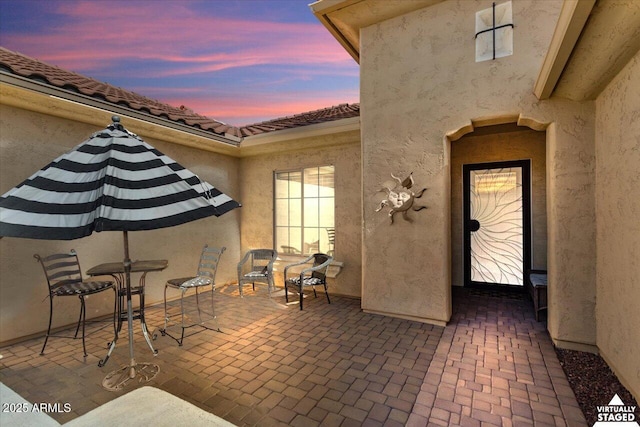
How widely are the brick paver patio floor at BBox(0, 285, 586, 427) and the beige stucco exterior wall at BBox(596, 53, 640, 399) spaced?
60 centimetres

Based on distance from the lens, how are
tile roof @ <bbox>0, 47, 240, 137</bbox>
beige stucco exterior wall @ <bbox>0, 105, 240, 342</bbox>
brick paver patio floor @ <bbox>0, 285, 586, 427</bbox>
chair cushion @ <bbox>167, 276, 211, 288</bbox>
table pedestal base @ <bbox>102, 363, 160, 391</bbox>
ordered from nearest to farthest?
brick paver patio floor @ <bbox>0, 285, 586, 427</bbox>
table pedestal base @ <bbox>102, 363, 160, 391</bbox>
tile roof @ <bbox>0, 47, 240, 137</bbox>
beige stucco exterior wall @ <bbox>0, 105, 240, 342</bbox>
chair cushion @ <bbox>167, 276, 211, 288</bbox>

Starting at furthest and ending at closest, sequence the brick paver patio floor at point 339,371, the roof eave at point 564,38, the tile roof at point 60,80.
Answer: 1. the tile roof at point 60,80
2. the brick paver patio floor at point 339,371
3. the roof eave at point 564,38

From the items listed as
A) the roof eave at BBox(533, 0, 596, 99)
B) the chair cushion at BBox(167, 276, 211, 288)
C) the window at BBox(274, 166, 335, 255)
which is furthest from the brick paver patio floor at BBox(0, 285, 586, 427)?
the roof eave at BBox(533, 0, 596, 99)

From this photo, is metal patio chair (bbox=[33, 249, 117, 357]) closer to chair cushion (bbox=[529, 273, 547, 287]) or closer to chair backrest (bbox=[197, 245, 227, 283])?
chair backrest (bbox=[197, 245, 227, 283])

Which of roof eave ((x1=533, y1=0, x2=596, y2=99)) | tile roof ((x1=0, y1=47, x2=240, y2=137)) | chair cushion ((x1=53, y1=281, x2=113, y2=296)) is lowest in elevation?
chair cushion ((x1=53, y1=281, x2=113, y2=296))

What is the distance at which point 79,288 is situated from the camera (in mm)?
3531

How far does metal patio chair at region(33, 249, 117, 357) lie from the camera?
3.41 metres

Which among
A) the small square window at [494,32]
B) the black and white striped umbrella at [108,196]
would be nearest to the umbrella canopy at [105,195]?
the black and white striped umbrella at [108,196]

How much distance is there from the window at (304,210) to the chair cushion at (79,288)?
3.59m

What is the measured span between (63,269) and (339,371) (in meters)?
4.27

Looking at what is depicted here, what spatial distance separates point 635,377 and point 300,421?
289 centimetres

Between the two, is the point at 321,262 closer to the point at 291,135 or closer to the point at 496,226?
the point at 291,135

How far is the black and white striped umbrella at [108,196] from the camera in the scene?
2070 millimetres

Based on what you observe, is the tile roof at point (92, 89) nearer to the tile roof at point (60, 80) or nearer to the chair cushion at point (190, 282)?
the tile roof at point (60, 80)
